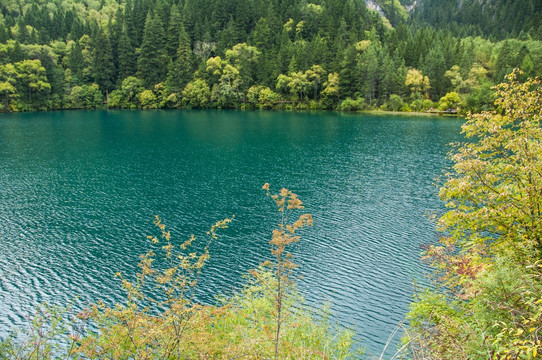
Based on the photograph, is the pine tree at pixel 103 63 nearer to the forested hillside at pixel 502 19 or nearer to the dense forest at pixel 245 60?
the dense forest at pixel 245 60

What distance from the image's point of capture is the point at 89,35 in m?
128

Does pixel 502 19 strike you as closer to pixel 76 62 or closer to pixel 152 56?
pixel 152 56

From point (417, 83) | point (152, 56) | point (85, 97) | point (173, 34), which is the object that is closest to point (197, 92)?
point (152, 56)

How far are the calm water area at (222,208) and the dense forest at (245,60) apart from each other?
138 feet

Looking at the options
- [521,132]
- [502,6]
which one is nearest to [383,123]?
[521,132]

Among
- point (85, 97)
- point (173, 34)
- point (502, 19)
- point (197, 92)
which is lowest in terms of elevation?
point (85, 97)

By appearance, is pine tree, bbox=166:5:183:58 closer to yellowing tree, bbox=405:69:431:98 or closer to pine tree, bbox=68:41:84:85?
pine tree, bbox=68:41:84:85

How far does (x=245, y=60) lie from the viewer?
114m

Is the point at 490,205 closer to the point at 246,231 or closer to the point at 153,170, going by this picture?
the point at 246,231

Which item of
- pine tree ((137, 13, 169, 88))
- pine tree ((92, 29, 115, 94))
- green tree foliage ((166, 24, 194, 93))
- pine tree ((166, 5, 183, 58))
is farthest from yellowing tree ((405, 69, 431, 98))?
pine tree ((92, 29, 115, 94))

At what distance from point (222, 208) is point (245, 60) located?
9240cm

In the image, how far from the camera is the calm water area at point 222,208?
18.8 metres

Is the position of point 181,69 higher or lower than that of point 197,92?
higher

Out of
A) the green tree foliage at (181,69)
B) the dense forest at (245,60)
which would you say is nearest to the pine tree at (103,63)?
the dense forest at (245,60)
